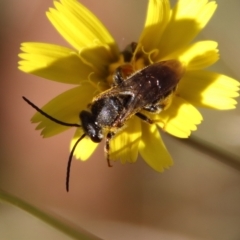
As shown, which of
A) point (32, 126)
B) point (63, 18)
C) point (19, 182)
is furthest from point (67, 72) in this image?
point (19, 182)

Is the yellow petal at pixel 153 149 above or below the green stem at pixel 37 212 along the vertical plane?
above

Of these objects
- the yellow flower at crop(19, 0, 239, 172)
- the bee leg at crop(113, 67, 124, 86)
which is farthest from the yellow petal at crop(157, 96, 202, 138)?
the bee leg at crop(113, 67, 124, 86)

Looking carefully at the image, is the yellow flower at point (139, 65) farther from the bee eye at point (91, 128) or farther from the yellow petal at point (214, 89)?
the bee eye at point (91, 128)

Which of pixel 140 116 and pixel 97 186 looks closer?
pixel 140 116

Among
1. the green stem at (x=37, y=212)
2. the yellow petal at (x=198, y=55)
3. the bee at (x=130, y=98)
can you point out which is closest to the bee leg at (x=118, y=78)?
the bee at (x=130, y=98)

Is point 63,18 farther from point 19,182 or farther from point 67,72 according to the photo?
point 19,182

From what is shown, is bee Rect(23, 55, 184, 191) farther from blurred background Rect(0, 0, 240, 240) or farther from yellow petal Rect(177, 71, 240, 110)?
blurred background Rect(0, 0, 240, 240)
